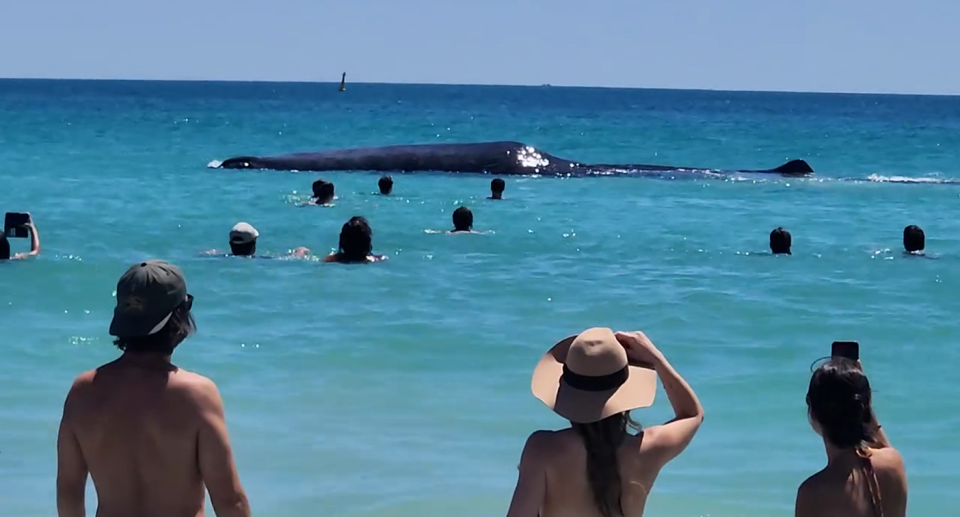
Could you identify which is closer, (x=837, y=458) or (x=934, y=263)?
(x=837, y=458)

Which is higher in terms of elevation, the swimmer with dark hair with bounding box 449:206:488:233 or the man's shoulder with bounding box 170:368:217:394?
the man's shoulder with bounding box 170:368:217:394

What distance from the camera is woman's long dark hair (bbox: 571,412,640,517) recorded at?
3.63 meters

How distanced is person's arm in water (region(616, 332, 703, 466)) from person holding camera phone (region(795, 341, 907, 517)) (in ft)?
1.10

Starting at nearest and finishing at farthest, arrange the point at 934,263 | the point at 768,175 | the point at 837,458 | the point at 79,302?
the point at 837,458 → the point at 79,302 → the point at 934,263 → the point at 768,175

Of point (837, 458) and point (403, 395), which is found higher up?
point (837, 458)

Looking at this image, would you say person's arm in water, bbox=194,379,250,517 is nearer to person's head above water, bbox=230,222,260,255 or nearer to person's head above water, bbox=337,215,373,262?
person's head above water, bbox=337,215,373,262

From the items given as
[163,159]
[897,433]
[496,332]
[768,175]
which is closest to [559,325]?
[496,332]

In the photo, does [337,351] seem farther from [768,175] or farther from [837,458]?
[768,175]

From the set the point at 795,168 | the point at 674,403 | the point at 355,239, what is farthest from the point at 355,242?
the point at 795,168

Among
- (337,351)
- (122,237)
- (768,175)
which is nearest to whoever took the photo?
(337,351)

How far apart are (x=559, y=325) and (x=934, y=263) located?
5.52 m

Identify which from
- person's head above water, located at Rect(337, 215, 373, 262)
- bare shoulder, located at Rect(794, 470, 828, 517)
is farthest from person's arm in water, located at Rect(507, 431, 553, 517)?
person's head above water, located at Rect(337, 215, 373, 262)

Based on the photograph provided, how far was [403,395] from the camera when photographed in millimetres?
9234

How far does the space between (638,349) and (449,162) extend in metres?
25.3
